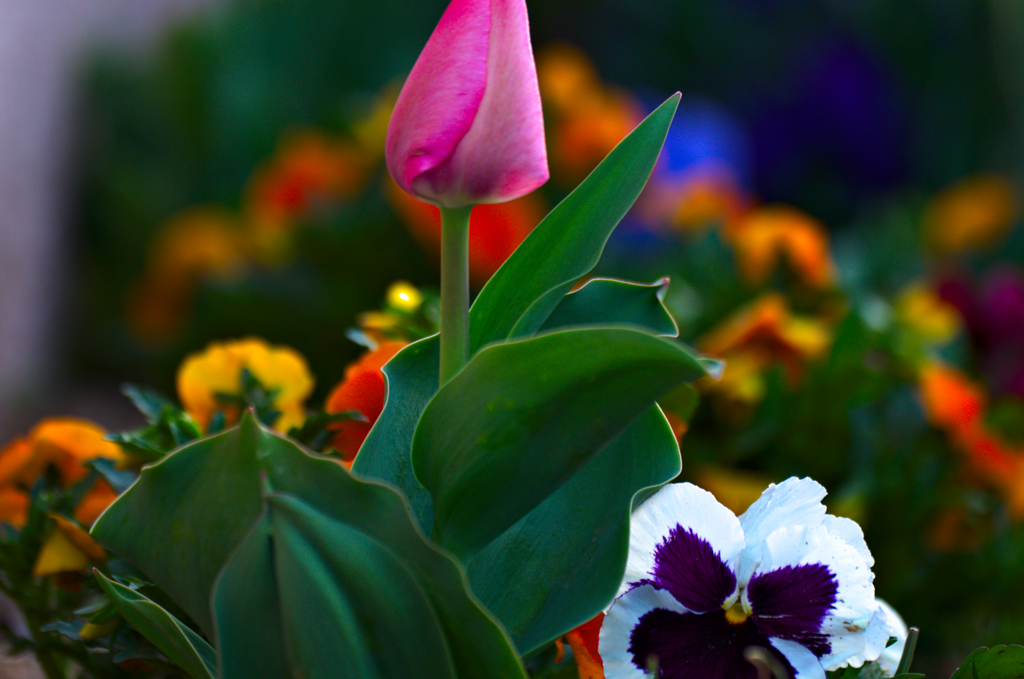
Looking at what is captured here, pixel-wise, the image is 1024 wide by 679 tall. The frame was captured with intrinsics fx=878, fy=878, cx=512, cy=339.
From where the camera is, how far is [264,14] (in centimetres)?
229

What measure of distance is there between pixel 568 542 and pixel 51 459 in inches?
12.5

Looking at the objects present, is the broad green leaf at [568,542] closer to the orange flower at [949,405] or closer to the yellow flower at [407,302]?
the yellow flower at [407,302]

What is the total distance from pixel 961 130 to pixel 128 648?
274 centimetres

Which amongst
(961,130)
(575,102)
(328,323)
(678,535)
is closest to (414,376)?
(678,535)

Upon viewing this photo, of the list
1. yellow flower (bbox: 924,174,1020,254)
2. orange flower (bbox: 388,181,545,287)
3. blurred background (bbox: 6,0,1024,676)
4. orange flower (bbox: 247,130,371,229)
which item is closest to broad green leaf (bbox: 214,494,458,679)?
blurred background (bbox: 6,0,1024,676)

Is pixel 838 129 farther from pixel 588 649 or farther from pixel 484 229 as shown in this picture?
pixel 588 649

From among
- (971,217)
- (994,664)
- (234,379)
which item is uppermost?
(234,379)

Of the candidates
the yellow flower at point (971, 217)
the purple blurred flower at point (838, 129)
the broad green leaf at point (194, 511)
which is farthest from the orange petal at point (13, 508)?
the purple blurred flower at point (838, 129)

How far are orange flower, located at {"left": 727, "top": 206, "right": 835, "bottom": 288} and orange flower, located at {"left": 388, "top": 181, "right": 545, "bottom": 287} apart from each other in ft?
1.02

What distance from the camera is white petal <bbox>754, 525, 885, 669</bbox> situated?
36cm

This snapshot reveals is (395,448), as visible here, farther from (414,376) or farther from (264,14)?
(264,14)

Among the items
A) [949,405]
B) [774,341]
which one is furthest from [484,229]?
[949,405]

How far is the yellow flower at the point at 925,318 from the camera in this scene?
93cm

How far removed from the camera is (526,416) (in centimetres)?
31
